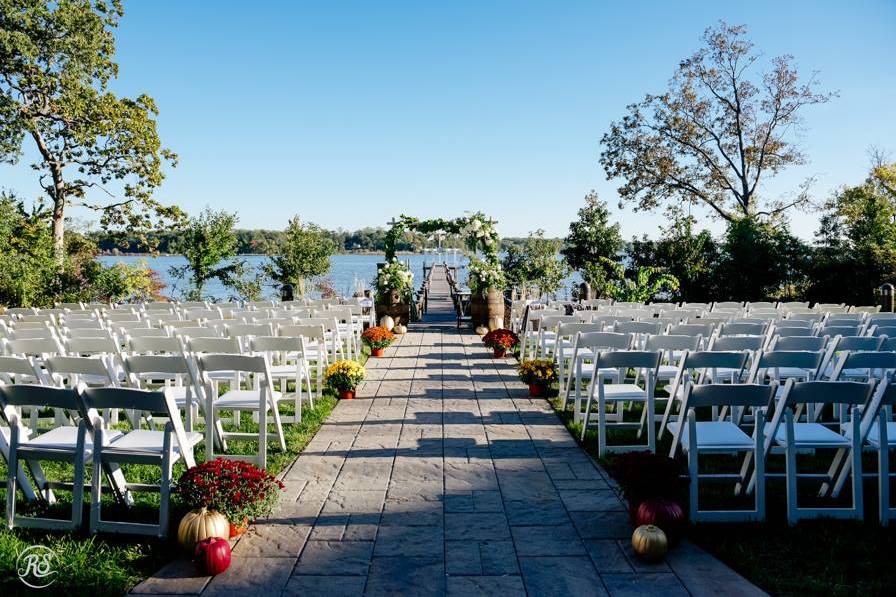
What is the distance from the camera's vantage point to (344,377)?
759 centimetres

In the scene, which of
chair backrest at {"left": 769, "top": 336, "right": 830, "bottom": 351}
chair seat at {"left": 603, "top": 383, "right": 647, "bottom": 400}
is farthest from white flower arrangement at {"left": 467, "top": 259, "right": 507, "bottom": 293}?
chair backrest at {"left": 769, "top": 336, "right": 830, "bottom": 351}

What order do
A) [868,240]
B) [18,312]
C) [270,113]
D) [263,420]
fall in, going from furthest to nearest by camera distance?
1. [270,113]
2. [868,240]
3. [18,312]
4. [263,420]

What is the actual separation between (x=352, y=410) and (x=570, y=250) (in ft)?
62.7

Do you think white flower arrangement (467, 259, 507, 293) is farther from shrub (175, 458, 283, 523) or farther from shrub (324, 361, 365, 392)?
shrub (175, 458, 283, 523)

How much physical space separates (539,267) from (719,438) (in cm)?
1865

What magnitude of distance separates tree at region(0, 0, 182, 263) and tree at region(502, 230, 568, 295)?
11.4 meters

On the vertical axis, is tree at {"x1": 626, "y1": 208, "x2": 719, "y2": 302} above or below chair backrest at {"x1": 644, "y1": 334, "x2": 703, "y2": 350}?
above

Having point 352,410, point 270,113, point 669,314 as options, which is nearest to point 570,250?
point 270,113

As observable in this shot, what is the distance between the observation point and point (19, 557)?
11.2 feet

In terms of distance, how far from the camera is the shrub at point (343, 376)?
7590mm

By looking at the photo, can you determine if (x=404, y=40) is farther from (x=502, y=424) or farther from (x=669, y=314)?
(x=502, y=424)

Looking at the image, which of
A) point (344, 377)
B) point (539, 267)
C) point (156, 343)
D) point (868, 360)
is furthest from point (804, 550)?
point (539, 267)

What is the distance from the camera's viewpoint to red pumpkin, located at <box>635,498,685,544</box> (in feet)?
11.9

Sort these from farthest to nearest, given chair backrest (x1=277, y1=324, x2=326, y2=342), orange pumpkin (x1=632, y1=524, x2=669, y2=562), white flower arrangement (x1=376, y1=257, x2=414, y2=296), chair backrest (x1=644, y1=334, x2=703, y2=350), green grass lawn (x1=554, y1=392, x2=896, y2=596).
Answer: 1. white flower arrangement (x1=376, y1=257, x2=414, y2=296)
2. chair backrest (x1=277, y1=324, x2=326, y2=342)
3. chair backrest (x1=644, y1=334, x2=703, y2=350)
4. orange pumpkin (x1=632, y1=524, x2=669, y2=562)
5. green grass lawn (x1=554, y1=392, x2=896, y2=596)
